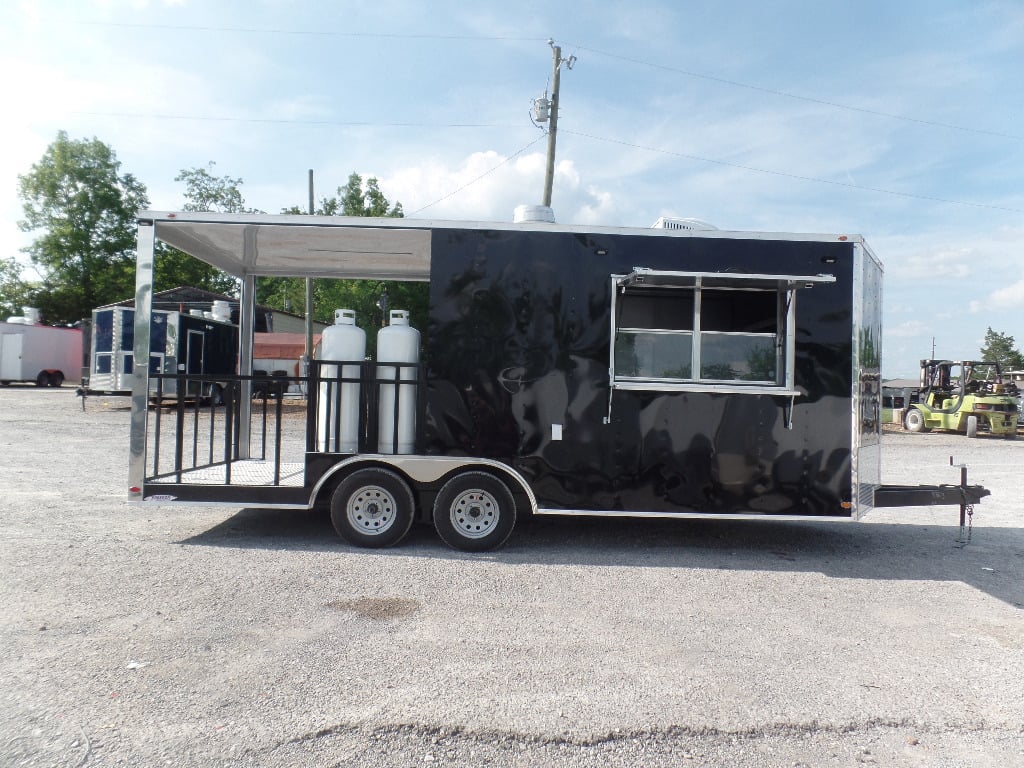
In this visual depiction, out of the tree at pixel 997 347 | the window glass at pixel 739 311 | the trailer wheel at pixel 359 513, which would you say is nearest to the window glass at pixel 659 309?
the window glass at pixel 739 311

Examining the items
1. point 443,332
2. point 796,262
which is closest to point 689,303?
point 796,262

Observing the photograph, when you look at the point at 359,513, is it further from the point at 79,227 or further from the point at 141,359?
the point at 79,227

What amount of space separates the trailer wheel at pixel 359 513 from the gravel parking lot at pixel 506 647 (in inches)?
8.5

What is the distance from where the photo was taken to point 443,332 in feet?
20.6

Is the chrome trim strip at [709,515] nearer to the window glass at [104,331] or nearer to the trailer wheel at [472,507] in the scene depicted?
the trailer wheel at [472,507]

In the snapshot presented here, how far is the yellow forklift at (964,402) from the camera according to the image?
845 inches

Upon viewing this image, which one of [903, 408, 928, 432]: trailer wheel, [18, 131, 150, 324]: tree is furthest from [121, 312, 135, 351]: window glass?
[18, 131, 150, 324]: tree

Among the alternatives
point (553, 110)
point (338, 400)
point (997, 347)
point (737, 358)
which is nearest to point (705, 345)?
point (737, 358)

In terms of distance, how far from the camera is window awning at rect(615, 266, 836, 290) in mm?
5906

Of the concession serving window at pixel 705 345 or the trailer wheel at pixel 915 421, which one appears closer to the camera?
the concession serving window at pixel 705 345

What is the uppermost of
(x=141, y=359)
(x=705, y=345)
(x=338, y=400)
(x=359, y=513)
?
(x=705, y=345)

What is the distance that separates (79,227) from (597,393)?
182 feet

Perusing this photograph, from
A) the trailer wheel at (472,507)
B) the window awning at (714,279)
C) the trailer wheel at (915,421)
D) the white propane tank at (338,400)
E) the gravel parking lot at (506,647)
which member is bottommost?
the gravel parking lot at (506,647)

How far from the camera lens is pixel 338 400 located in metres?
6.48
